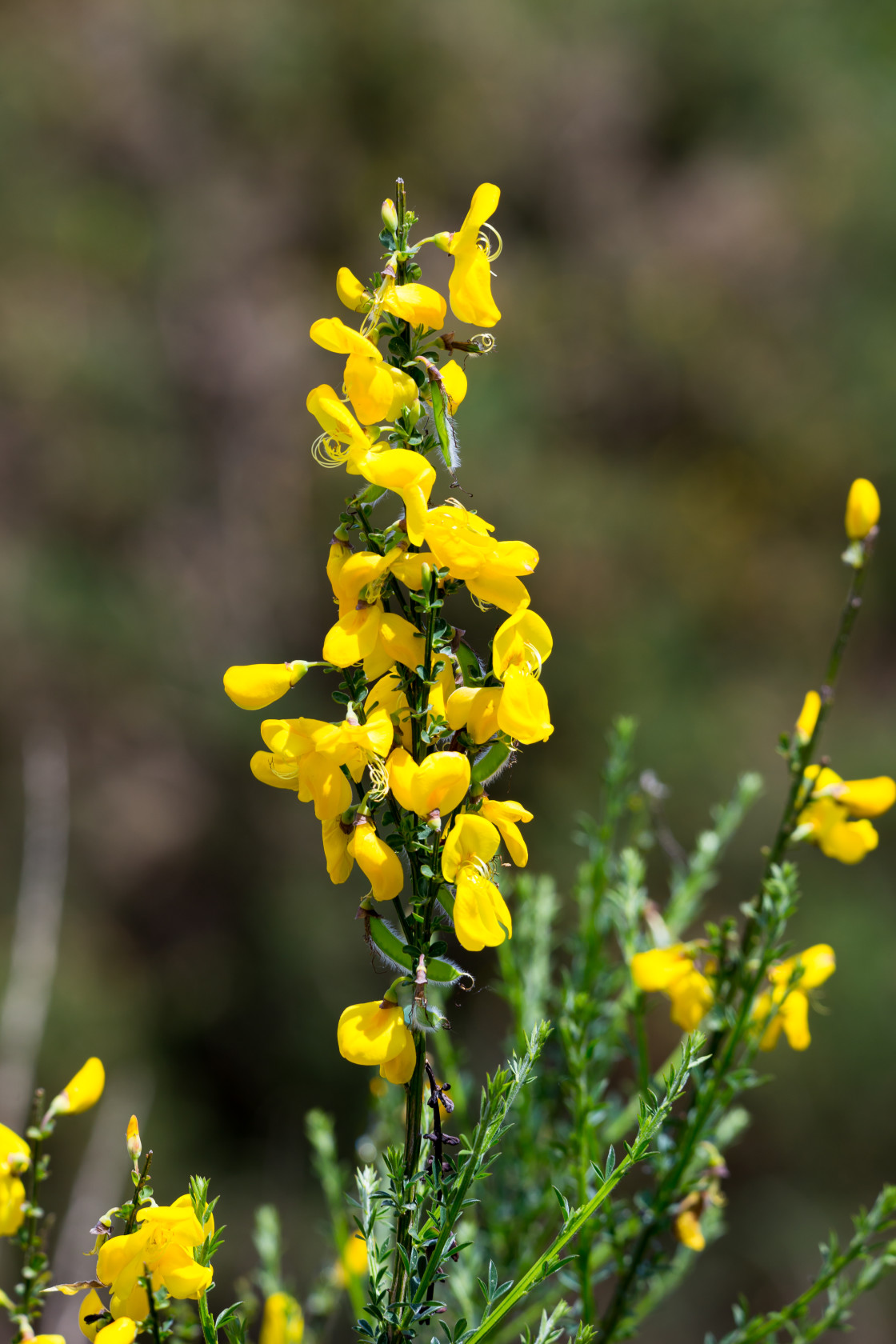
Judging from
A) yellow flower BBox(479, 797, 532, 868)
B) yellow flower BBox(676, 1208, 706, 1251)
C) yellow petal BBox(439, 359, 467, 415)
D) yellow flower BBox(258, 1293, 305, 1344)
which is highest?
yellow petal BBox(439, 359, 467, 415)

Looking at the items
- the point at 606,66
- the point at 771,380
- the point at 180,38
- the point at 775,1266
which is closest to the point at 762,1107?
the point at 775,1266

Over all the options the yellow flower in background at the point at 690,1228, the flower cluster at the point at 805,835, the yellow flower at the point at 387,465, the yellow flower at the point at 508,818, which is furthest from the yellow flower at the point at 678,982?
the yellow flower at the point at 387,465

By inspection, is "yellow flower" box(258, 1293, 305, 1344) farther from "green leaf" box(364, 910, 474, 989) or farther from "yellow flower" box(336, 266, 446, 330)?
"yellow flower" box(336, 266, 446, 330)

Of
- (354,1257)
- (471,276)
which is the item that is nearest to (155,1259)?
(354,1257)

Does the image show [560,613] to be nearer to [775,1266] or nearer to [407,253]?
[775,1266]

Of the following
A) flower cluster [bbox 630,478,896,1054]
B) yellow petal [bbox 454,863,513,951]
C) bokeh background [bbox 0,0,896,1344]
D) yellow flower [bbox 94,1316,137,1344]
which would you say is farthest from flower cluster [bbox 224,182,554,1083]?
bokeh background [bbox 0,0,896,1344]
